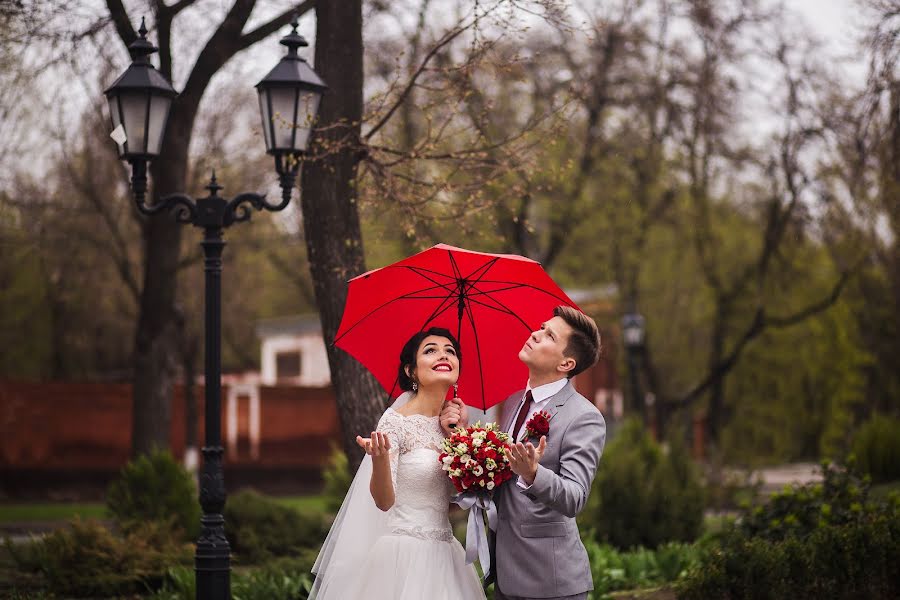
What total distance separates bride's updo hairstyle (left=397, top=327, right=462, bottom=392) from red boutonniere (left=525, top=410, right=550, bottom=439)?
84 cm

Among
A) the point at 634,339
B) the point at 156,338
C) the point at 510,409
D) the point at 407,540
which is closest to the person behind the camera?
the point at 407,540

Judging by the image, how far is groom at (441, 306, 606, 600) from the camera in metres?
4.89

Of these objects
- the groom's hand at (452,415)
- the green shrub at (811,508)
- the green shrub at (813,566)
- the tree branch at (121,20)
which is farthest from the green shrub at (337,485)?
the groom's hand at (452,415)

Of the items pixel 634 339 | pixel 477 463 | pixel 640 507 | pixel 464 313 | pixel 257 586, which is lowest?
pixel 257 586

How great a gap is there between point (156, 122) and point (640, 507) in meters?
7.01

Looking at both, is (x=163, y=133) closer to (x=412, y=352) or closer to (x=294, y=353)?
(x=412, y=352)

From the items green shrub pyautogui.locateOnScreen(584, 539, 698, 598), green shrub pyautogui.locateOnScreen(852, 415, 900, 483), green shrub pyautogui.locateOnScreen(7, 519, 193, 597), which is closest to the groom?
green shrub pyautogui.locateOnScreen(584, 539, 698, 598)

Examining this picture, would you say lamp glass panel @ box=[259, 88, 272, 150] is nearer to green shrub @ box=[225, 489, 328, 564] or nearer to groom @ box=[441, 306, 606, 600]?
groom @ box=[441, 306, 606, 600]

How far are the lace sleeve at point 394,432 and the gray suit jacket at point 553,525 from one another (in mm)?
551

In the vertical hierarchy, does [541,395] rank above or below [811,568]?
above

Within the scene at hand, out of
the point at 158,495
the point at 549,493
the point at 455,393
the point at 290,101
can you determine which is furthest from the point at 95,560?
the point at 549,493

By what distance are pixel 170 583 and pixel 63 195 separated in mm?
14051

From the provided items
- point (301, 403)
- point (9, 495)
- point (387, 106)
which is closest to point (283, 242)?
point (301, 403)

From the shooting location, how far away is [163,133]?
7.78 m
